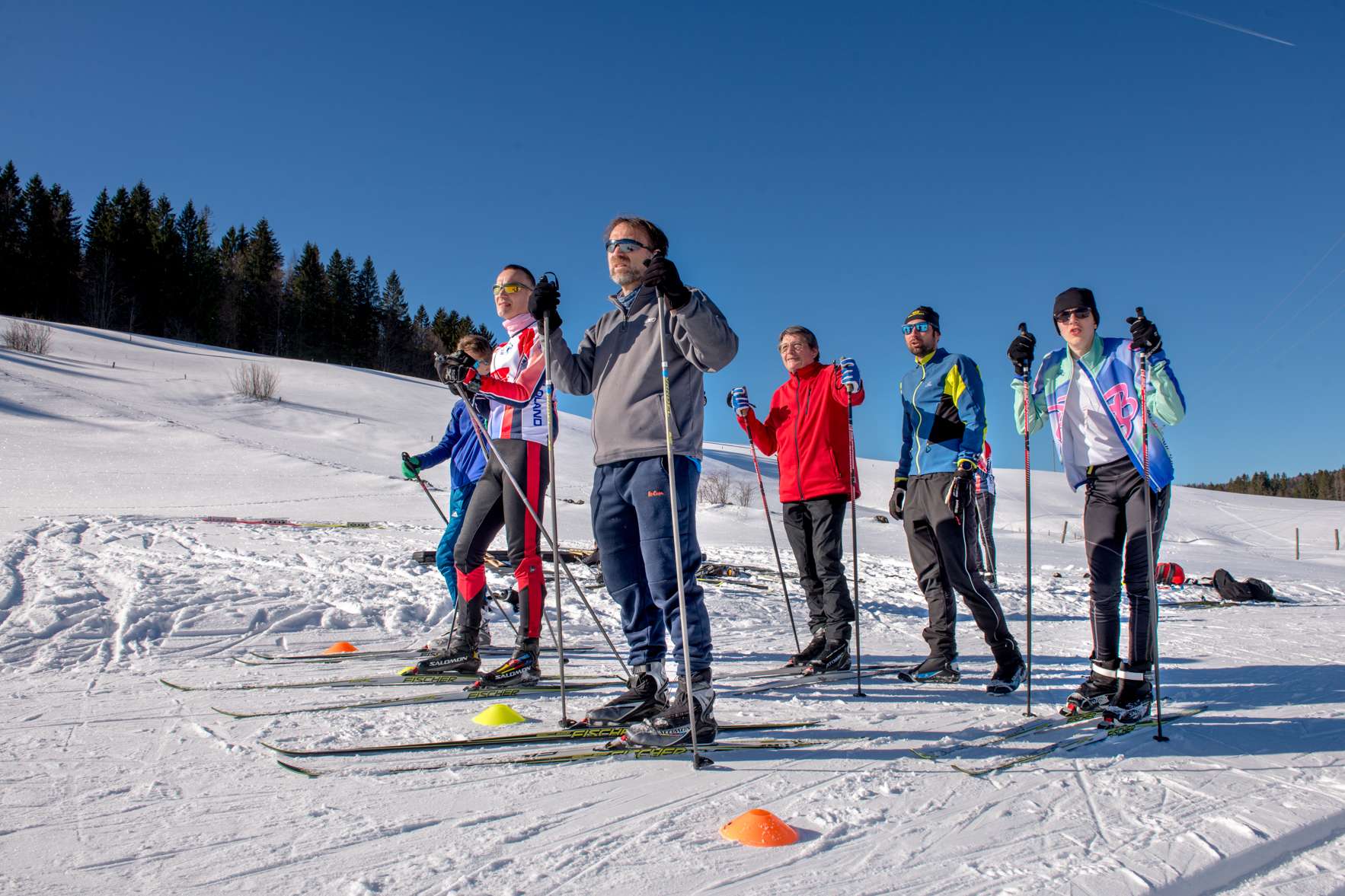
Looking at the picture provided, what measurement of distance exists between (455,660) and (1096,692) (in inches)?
114

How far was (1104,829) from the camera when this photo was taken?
5.76ft

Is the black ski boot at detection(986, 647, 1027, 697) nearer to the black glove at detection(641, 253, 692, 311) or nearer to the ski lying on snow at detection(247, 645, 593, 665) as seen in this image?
the ski lying on snow at detection(247, 645, 593, 665)

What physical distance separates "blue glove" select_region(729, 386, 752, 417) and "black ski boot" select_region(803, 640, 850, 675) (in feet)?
4.76

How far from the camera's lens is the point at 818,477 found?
409 centimetres

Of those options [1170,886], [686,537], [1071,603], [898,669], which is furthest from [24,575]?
[1071,603]

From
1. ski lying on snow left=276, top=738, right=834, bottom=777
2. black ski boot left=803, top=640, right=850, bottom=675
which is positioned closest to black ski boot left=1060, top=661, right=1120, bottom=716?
black ski boot left=803, top=640, right=850, bottom=675

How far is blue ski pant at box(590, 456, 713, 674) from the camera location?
2490 millimetres

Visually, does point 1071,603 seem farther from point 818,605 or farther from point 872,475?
point 872,475

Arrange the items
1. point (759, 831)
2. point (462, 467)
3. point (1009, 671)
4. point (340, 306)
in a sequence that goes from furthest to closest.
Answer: point (340, 306) → point (462, 467) → point (1009, 671) → point (759, 831)

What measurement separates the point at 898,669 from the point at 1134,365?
6.13 ft

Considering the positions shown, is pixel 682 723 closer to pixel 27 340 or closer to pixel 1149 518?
pixel 1149 518

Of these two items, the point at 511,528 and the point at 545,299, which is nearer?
the point at 545,299

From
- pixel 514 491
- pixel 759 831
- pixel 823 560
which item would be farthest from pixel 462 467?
pixel 759 831

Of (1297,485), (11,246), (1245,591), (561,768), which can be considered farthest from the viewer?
(1297,485)
